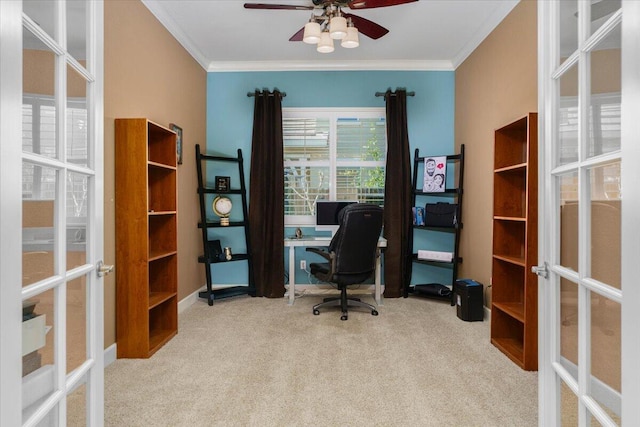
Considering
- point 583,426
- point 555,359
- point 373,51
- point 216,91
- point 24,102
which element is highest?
point 373,51

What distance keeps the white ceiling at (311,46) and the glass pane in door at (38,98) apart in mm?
2593

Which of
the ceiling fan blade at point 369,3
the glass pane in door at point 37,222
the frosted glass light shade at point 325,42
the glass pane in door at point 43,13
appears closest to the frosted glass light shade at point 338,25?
the ceiling fan blade at point 369,3

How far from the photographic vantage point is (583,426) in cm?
110

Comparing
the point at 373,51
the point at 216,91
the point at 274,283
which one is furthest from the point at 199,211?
the point at 373,51

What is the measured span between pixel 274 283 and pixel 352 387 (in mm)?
2296

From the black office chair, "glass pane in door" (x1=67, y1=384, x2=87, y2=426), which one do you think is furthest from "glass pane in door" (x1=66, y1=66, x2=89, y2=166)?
the black office chair

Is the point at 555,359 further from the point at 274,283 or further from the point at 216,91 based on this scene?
the point at 216,91

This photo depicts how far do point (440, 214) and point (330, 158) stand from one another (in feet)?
4.99

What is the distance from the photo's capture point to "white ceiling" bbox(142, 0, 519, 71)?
10.8 feet

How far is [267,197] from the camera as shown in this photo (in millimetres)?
4457

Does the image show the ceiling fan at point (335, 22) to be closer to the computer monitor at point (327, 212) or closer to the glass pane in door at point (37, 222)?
the computer monitor at point (327, 212)

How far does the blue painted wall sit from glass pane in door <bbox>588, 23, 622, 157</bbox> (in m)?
3.59

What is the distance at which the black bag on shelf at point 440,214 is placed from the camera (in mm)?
4109

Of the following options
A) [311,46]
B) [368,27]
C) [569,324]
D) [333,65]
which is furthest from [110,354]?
[333,65]
